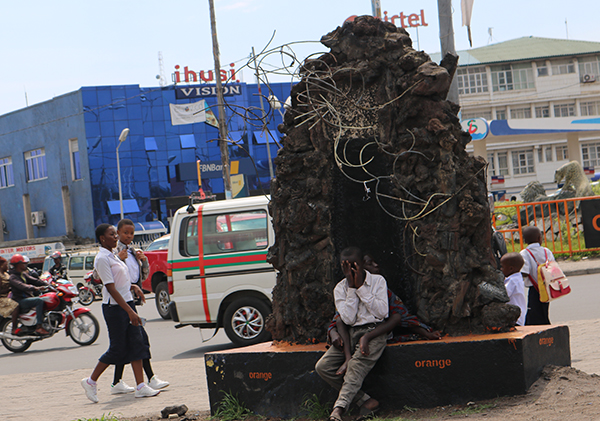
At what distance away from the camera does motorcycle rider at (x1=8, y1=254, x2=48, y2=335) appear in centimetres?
1127

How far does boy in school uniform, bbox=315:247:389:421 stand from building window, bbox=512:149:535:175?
59.6m

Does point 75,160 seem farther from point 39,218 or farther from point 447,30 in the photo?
point 447,30

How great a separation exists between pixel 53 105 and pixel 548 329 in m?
47.5

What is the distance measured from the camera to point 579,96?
5972 cm

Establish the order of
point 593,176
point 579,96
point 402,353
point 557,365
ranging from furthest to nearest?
1. point 579,96
2. point 593,176
3. point 557,365
4. point 402,353

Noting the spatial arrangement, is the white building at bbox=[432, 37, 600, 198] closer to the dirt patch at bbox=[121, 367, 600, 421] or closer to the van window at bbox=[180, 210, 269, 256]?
the van window at bbox=[180, 210, 269, 256]

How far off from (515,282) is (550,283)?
1.92ft

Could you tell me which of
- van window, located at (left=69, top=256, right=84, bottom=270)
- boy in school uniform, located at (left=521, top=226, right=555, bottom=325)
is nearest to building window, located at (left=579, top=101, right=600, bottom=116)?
van window, located at (left=69, top=256, right=84, bottom=270)

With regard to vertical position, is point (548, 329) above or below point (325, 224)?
below

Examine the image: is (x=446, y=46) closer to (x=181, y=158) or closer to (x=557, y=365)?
(x=557, y=365)

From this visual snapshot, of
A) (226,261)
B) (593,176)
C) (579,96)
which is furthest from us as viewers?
(579,96)

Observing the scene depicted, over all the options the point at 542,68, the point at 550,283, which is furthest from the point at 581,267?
the point at 542,68

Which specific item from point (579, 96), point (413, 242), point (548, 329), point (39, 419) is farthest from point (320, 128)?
point (579, 96)

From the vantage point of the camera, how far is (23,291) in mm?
11367
